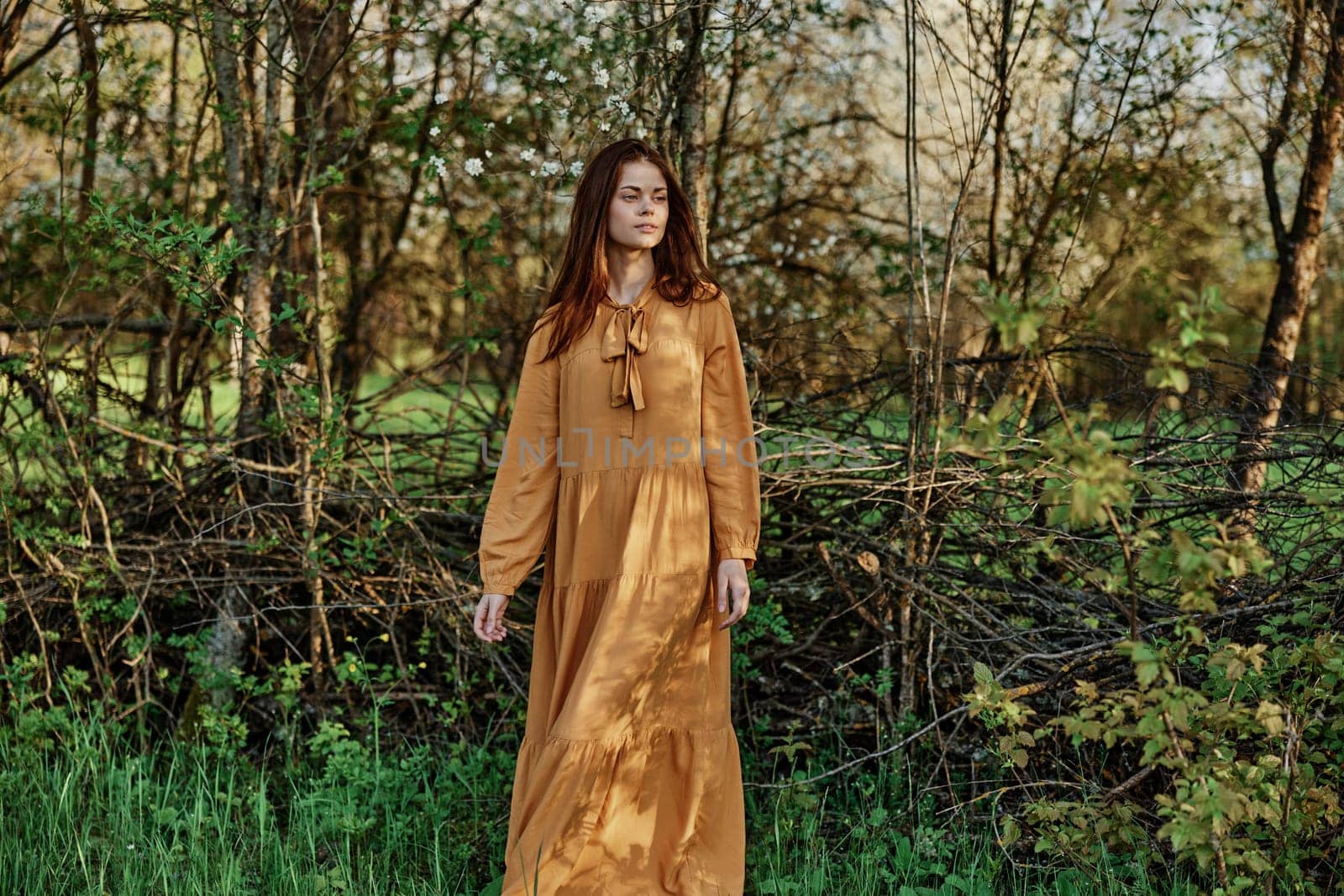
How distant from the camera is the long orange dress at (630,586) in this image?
252 centimetres

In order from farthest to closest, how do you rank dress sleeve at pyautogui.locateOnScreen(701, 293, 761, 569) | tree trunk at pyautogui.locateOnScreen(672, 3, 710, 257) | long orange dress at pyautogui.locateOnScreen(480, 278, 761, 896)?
tree trunk at pyautogui.locateOnScreen(672, 3, 710, 257), dress sleeve at pyautogui.locateOnScreen(701, 293, 761, 569), long orange dress at pyautogui.locateOnScreen(480, 278, 761, 896)

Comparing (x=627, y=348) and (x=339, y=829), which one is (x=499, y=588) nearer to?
(x=627, y=348)

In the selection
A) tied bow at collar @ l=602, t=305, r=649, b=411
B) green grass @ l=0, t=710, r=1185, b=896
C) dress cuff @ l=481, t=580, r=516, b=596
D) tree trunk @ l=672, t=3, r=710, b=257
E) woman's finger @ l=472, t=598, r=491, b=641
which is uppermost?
tree trunk @ l=672, t=3, r=710, b=257

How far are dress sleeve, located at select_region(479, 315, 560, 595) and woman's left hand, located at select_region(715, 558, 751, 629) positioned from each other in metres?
0.45

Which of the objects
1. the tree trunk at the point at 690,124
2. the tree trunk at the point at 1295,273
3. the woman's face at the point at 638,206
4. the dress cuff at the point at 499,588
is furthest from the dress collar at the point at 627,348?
the tree trunk at the point at 1295,273

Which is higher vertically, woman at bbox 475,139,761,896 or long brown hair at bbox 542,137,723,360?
long brown hair at bbox 542,137,723,360

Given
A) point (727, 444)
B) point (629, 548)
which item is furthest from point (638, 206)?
point (629, 548)

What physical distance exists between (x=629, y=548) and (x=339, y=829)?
46.3 inches

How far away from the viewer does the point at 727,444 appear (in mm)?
2658

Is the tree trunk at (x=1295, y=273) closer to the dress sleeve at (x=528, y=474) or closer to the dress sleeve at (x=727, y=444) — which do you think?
the dress sleeve at (x=727, y=444)

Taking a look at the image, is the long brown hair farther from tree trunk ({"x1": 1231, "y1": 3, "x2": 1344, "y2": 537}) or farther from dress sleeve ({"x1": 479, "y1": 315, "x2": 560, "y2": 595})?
tree trunk ({"x1": 1231, "y1": 3, "x2": 1344, "y2": 537})

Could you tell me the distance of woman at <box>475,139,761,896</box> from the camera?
253 centimetres

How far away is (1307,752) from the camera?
2.43 meters

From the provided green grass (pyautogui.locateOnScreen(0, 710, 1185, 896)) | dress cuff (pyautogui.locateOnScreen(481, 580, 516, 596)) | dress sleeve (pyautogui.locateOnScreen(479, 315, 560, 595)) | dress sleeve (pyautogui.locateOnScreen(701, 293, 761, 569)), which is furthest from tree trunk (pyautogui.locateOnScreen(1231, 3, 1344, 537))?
dress cuff (pyautogui.locateOnScreen(481, 580, 516, 596))
